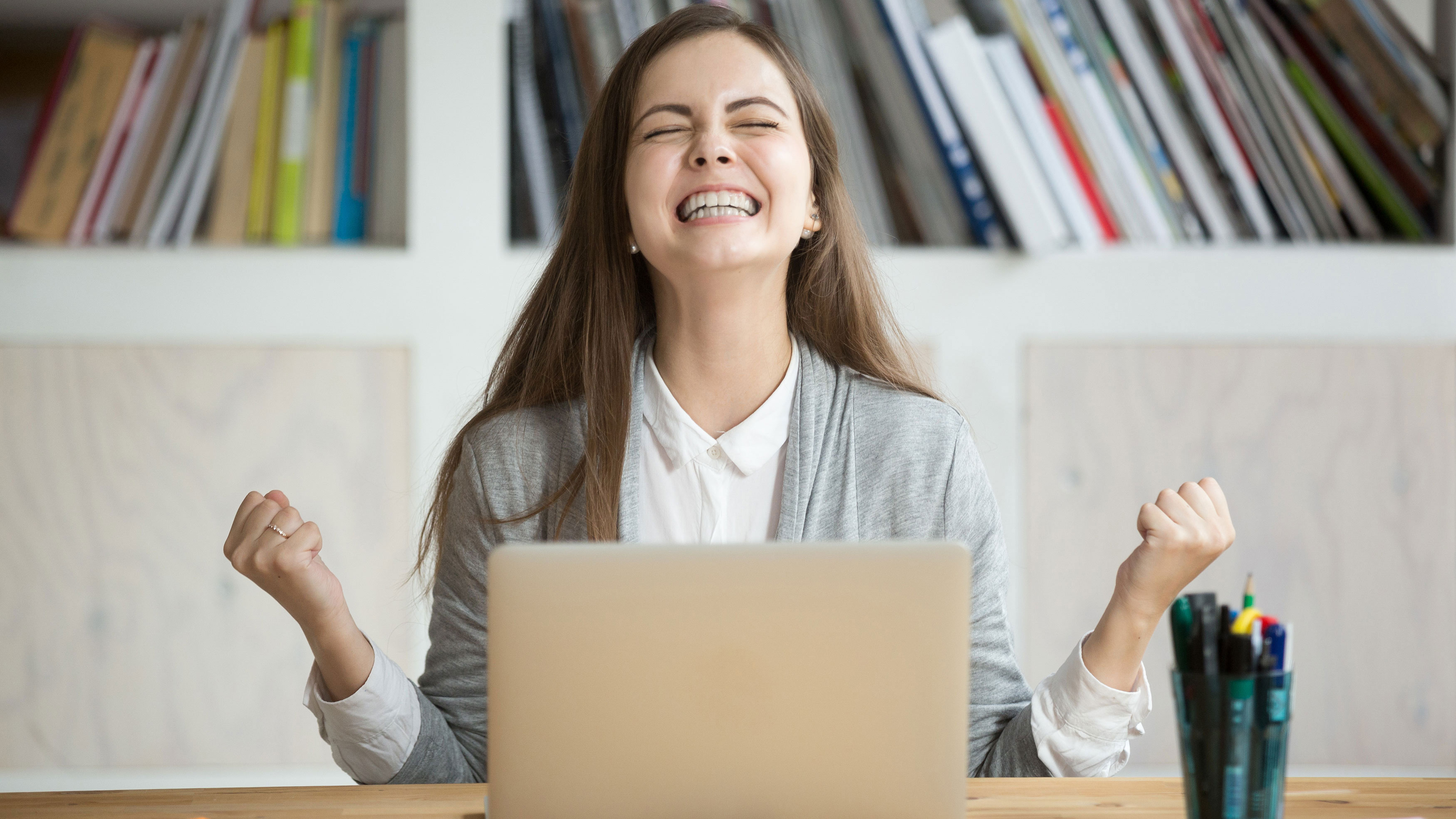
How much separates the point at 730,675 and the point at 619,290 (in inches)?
31.9

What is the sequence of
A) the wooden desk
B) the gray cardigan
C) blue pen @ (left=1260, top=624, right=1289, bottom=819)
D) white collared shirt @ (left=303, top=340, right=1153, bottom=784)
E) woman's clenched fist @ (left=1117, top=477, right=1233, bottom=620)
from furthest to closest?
the gray cardigan
white collared shirt @ (left=303, top=340, right=1153, bottom=784)
woman's clenched fist @ (left=1117, top=477, right=1233, bottom=620)
the wooden desk
blue pen @ (left=1260, top=624, right=1289, bottom=819)

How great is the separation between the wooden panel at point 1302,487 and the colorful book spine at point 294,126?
1.25 metres

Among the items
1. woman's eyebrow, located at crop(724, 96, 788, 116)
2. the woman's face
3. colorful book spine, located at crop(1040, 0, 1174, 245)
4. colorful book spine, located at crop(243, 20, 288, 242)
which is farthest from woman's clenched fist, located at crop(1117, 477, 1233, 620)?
colorful book spine, located at crop(243, 20, 288, 242)

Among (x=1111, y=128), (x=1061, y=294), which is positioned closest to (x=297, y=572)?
(x=1061, y=294)

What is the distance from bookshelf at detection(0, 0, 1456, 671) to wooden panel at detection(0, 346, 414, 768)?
0.18 ft

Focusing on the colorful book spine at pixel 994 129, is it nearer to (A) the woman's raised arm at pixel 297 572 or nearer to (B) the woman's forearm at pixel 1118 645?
(B) the woman's forearm at pixel 1118 645

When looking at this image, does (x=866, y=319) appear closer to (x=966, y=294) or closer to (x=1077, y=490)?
(x=966, y=294)

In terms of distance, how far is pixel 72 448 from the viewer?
6.14 ft

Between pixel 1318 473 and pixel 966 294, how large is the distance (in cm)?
65

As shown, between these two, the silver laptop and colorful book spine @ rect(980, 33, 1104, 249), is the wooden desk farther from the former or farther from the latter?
colorful book spine @ rect(980, 33, 1104, 249)

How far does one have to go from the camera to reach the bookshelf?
189 cm

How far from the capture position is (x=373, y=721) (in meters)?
1.13

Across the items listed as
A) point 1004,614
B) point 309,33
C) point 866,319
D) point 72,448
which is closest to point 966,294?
point 866,319

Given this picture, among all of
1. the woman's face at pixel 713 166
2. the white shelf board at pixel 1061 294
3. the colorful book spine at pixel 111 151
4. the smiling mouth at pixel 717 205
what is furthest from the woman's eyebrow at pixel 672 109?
the colorful book spine at pixel 111 151
